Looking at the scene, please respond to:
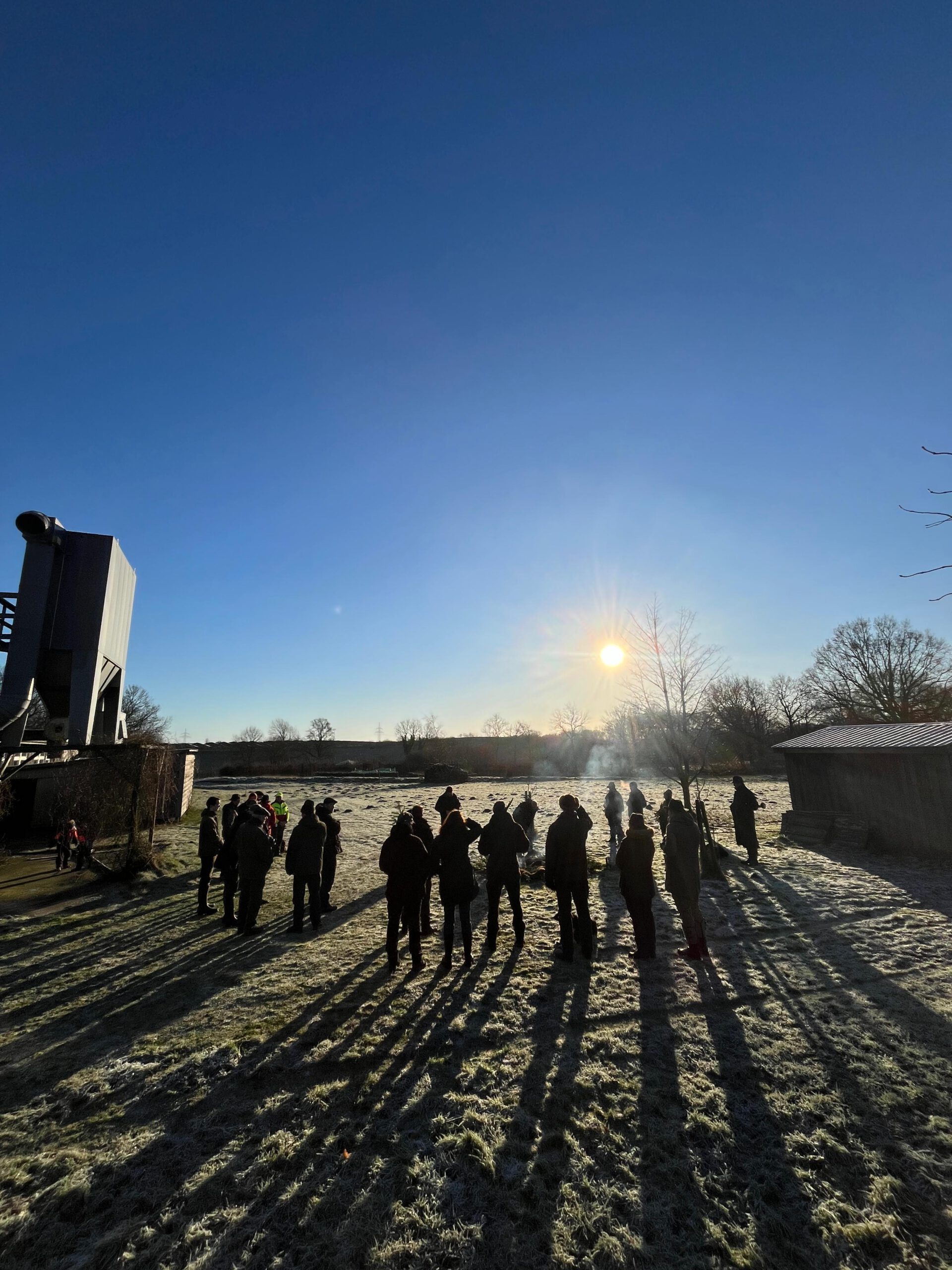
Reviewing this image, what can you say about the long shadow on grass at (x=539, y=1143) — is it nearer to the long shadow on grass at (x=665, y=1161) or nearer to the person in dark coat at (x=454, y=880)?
the long shadow on grass at (x=665, y=1161)

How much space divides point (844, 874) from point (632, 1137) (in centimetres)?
1073

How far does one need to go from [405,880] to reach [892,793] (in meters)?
14.5

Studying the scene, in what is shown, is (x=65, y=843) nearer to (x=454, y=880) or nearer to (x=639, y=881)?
(x=454, y=880)

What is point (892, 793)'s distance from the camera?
49.4 ft

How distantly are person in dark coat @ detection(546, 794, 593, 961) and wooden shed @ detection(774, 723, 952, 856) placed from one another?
37.1 feet

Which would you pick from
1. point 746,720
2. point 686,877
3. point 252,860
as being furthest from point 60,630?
point 746,720

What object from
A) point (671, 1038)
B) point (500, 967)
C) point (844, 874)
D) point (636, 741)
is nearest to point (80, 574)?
point (500, 967)

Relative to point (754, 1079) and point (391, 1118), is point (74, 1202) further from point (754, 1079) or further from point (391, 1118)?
point (754, 1079)

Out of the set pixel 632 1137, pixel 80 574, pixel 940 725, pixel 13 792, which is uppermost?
pixel 80 574

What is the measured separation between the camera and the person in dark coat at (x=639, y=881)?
740 centimetres

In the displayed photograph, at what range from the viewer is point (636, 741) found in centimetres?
5022

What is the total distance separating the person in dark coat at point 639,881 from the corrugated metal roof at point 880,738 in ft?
34.9

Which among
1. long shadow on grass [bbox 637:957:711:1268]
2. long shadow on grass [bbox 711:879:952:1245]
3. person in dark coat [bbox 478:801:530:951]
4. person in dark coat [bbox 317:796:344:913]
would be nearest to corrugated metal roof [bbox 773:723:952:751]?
long shadow on grass [bbox 711:879:952:1245]

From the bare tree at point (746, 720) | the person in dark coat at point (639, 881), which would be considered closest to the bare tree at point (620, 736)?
the bare tree at point (746, 720)
